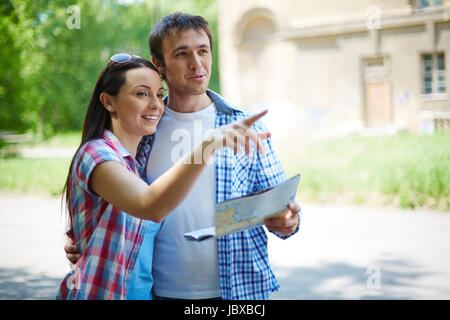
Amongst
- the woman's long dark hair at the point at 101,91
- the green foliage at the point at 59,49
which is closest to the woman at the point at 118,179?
the woman's long dark hair at the point at 101,91

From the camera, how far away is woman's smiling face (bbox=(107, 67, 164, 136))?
1.70m

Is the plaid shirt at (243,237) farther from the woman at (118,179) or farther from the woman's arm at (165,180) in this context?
the woman's arm at (165,180)

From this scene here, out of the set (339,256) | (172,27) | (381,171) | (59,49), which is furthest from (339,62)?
(59,49)

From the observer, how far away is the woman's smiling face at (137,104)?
1.70 meters

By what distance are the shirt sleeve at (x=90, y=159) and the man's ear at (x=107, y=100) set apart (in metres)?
0.19

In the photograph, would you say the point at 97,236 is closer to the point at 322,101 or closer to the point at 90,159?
the point at 90,159

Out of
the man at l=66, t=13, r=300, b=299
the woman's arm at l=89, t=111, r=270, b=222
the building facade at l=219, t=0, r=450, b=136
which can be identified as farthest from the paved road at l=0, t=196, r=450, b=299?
the building facade at l=219, t=0, r=450, b=136

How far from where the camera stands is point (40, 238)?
712 centimetres

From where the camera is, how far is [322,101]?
51.6 ft

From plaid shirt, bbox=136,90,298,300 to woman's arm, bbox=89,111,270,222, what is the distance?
43 cm

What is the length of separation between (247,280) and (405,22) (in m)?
13.3

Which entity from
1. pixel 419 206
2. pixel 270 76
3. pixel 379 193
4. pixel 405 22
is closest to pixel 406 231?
pixel 419 206
